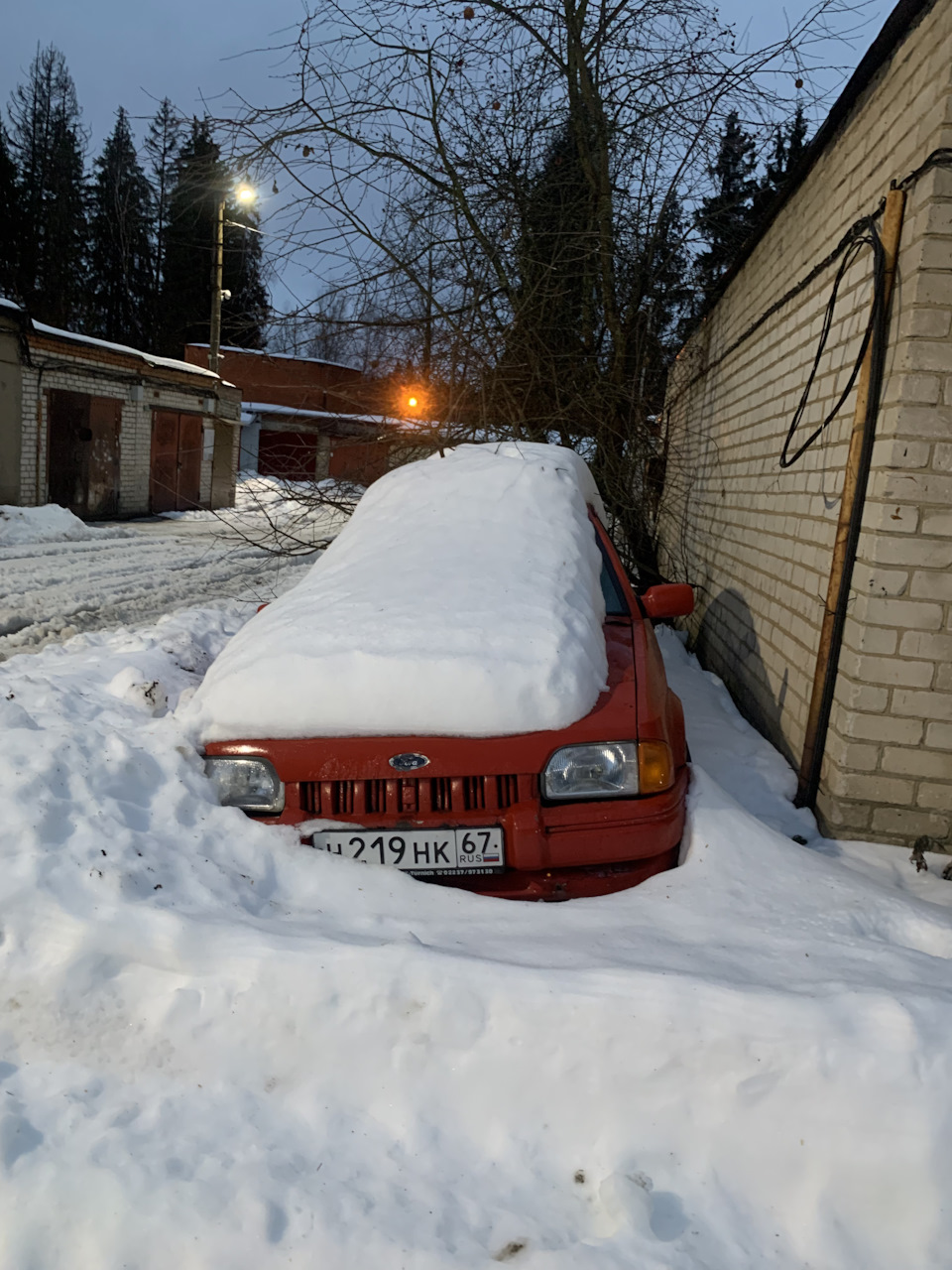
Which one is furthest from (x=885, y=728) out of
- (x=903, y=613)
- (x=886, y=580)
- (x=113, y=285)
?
(x=113, y=285)

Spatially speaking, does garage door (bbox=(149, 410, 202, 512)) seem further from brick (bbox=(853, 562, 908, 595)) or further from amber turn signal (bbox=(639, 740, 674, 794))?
amber turn signal (bbox=(639, 740, 674, 794))

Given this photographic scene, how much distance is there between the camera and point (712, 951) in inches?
94.0

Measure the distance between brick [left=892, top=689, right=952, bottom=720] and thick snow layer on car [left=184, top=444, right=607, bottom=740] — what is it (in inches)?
51.3

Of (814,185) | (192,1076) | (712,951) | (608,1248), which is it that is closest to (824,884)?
(712,951)

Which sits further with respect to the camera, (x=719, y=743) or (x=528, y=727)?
(x=719, y=743)

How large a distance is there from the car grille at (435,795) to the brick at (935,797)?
1.90 metres

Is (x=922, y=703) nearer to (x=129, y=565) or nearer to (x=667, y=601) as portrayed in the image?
(x=667, y=601)

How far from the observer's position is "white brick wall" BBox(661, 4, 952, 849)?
3.33m

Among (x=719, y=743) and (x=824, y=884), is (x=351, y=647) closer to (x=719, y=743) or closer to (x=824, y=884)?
(x=824, y=884)

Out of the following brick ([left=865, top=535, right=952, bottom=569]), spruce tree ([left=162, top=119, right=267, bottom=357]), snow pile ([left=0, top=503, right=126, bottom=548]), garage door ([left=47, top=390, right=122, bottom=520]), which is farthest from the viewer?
garage door ([left=47, top=390, right=122, bottom=520])

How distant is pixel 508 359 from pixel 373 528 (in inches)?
168

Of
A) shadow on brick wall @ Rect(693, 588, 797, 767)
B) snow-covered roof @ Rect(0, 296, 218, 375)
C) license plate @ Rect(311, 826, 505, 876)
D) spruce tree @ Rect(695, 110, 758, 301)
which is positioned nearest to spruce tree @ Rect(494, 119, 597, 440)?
spruce tree @ Rect(695, 110, 758, 301)

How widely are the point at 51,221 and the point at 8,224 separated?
6.99 feet

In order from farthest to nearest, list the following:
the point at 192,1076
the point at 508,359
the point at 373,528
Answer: the point at 508,359
the point at 373,528
the point at 192,1076
